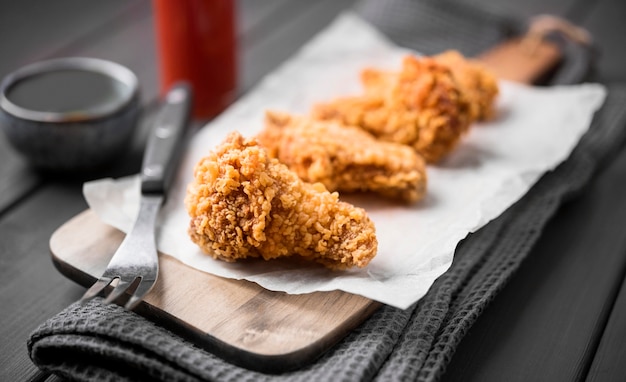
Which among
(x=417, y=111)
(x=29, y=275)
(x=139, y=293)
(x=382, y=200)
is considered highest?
(x=417, y=111)

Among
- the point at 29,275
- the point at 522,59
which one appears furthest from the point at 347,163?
the point at 522,59

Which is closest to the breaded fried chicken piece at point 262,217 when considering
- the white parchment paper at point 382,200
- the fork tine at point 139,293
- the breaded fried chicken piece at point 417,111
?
the white parchment paper at point 382,200

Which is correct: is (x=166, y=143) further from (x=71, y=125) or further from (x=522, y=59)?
(x=522, y=59)

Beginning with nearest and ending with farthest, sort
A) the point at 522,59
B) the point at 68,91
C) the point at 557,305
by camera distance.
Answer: the point at 557,305
the point at 68,91
the point at 522,59

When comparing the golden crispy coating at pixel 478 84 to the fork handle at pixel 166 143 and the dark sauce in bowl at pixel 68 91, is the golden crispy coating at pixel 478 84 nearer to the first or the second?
the fork handle at pixel 166 143

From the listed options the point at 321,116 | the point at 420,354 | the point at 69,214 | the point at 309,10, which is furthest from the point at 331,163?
the point at 309,10

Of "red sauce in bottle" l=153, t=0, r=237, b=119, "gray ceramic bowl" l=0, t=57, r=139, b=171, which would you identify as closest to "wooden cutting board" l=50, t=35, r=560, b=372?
"gray ceramic bowl" l=0, t=57, r=139, b=171

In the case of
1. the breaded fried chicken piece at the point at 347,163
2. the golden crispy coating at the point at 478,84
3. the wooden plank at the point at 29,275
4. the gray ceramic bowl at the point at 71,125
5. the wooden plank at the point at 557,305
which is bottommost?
the wooden plank at the point at 29,275
